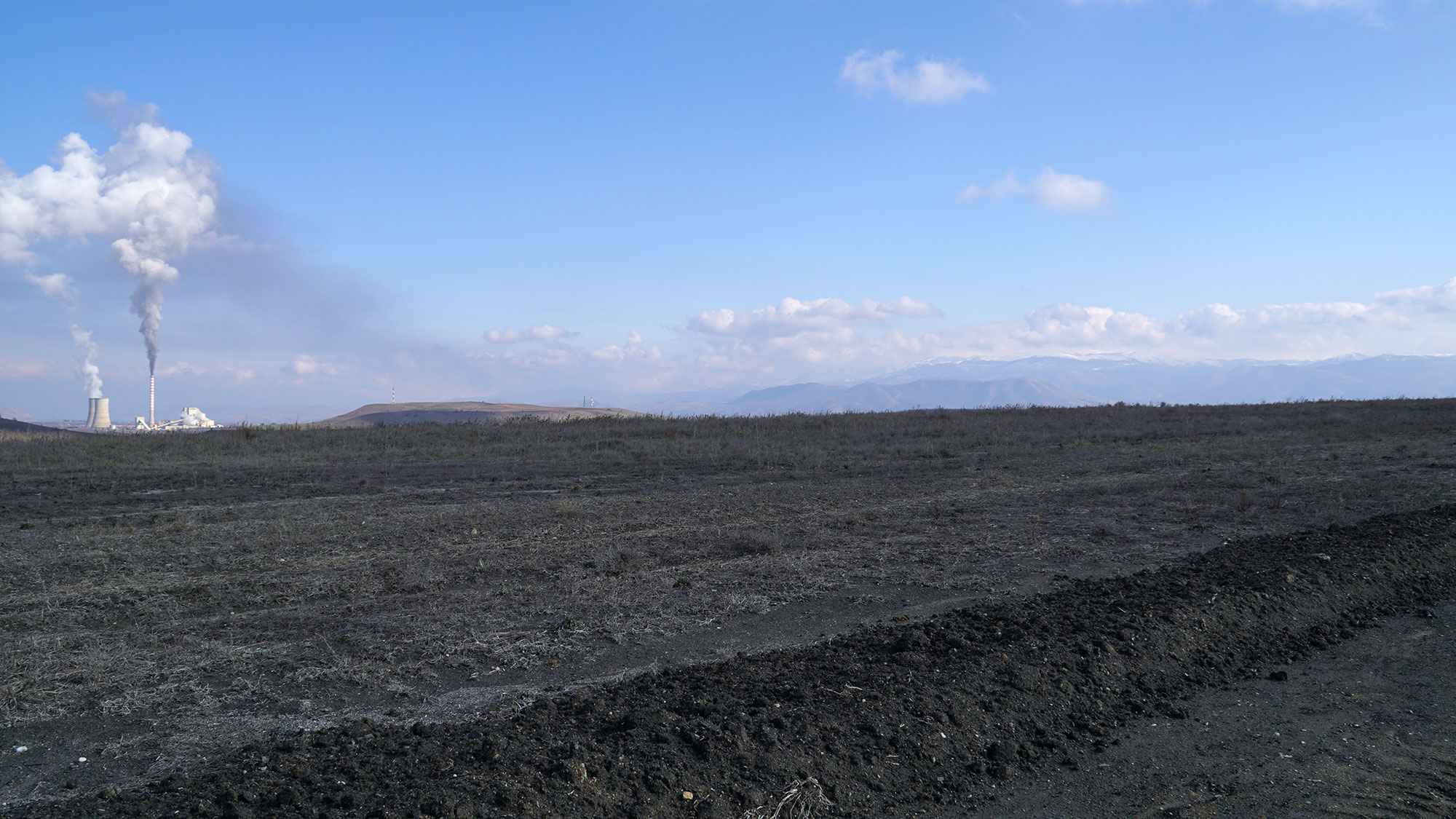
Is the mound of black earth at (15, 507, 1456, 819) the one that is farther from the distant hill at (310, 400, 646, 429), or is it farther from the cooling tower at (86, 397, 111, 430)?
the cooling tower at (86, 397, 111, 430)

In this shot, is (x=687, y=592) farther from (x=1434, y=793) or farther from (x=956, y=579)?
(x=1434, y=793)

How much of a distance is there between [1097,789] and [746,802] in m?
1.89

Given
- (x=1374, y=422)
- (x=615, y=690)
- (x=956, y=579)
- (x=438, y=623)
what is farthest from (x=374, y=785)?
(x=1374, y=422)

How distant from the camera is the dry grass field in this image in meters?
5.26

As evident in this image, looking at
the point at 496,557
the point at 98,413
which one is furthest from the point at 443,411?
the point at 496,557

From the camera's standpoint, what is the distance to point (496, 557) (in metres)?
9.82

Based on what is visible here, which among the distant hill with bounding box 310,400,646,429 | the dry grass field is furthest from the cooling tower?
the dry grass field

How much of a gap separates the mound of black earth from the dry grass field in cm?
65

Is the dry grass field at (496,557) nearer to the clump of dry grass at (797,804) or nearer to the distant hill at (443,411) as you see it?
the clump of dry grass at (797,804)

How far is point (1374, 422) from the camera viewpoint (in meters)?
30.1

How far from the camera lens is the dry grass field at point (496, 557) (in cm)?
526

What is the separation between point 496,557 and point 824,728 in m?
6.50

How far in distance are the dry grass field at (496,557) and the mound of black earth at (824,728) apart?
0.65m

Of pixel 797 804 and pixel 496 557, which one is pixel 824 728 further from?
pixel 496 557
